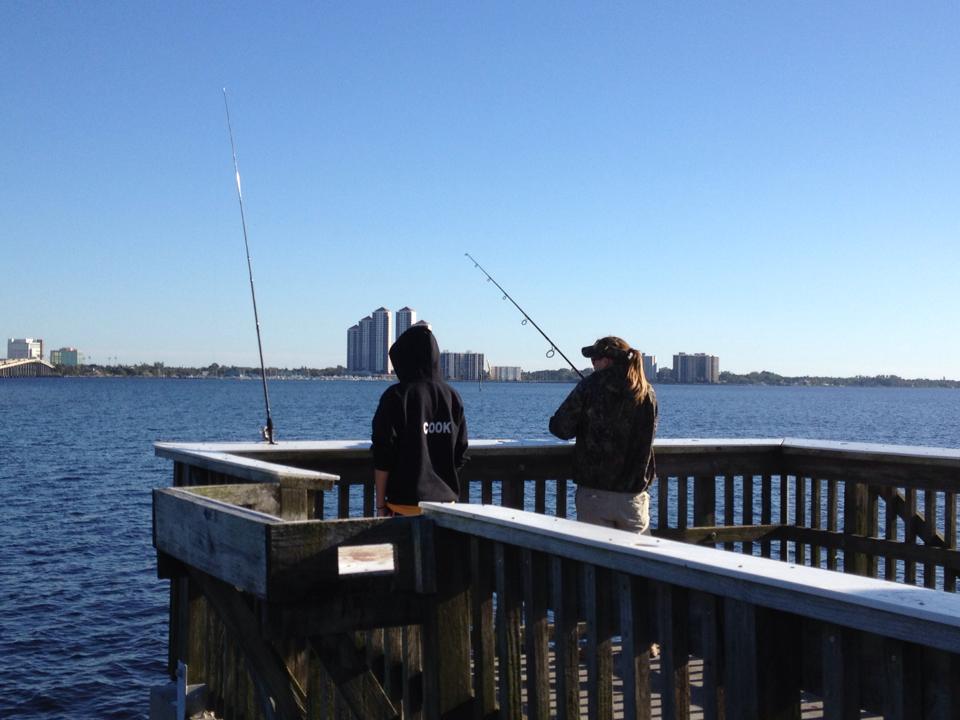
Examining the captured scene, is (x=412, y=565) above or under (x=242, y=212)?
under

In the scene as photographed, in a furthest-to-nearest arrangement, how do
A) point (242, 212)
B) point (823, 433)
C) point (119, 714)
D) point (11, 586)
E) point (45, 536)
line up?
1. point (823, 433)
2. point (45, 536)
3. point (11, 586)
4. point (119, 714)
5. point (242, 212)

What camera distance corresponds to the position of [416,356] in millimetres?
4789

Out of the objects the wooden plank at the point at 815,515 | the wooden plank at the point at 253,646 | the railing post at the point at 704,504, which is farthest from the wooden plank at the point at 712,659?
the wooden plank at the point at 815,515

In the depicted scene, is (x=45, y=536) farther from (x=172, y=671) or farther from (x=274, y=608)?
(x=274, y=608)

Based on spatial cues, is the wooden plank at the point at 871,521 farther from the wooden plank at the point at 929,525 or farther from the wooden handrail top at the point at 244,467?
the wooden handrail top at the point at 244,467

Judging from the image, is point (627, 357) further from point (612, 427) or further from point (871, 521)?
point (871, 521)

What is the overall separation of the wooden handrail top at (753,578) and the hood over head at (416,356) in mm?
1579

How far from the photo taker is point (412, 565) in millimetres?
3307

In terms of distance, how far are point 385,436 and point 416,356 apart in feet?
1.46

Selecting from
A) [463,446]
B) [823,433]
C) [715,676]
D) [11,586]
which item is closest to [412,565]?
[715,676]

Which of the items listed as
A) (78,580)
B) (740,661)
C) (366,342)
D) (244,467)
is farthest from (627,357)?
(366,342)

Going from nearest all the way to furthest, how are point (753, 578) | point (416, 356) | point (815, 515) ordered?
point (753, 578) < point (416, 356) < point (815, 515)

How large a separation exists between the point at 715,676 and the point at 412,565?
1.15 meters

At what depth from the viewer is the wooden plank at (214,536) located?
3125mm
